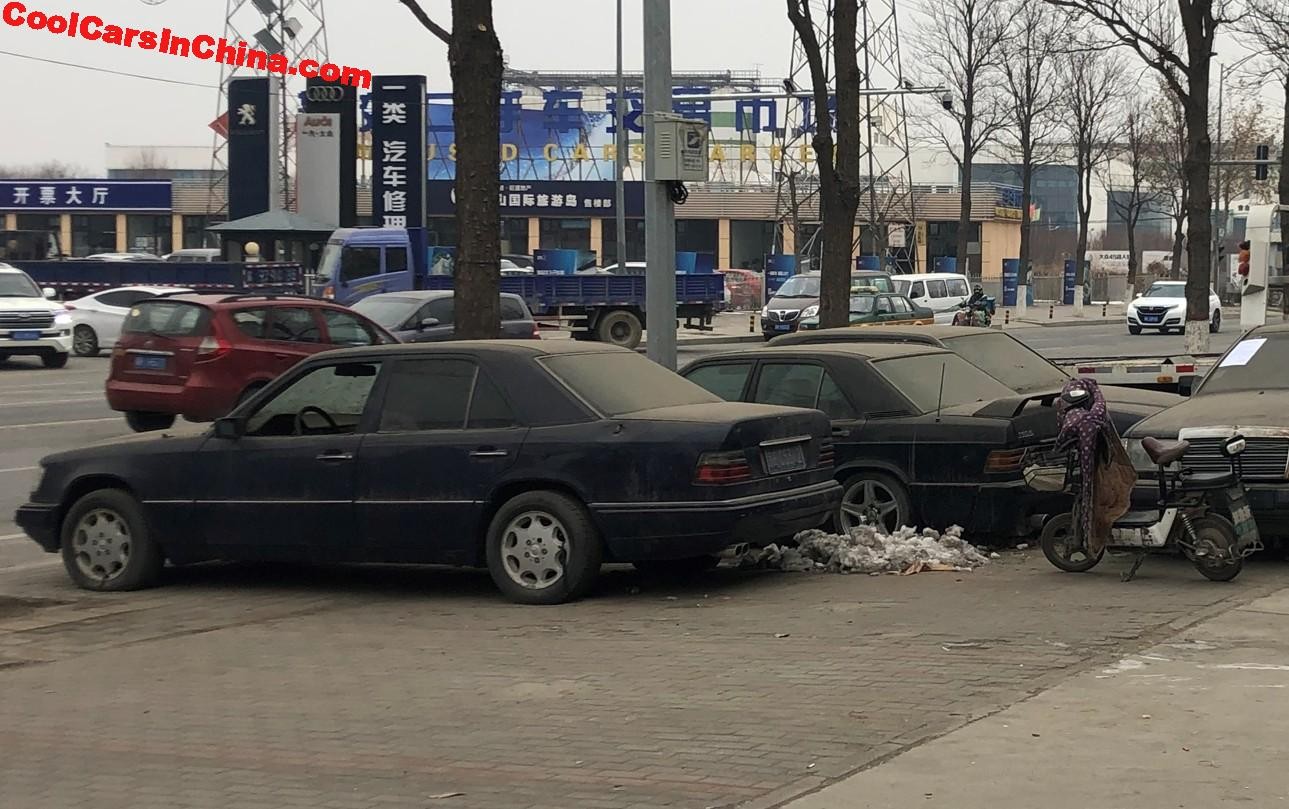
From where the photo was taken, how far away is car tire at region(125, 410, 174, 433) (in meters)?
19.4

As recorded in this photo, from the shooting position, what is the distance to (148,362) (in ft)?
62.5

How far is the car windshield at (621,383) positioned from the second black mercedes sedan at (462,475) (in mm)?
15

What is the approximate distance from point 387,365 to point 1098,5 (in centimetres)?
1800

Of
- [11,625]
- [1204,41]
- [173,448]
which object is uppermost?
[1204,41]

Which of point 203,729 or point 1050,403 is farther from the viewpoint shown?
point 1050,403

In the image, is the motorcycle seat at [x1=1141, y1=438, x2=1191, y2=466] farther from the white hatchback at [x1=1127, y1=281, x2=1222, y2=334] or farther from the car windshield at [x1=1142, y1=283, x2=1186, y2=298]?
the car windshield at [x1=1142, y1=283, x2=1186, y2=298]

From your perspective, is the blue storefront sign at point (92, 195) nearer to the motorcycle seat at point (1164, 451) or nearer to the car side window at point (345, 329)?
the car side window at point (345, 329)

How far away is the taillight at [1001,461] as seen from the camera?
10891 millimetres

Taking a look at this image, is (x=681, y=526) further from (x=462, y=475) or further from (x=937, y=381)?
(x=937, y=381)

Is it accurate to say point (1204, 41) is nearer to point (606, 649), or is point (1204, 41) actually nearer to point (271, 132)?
point (606, 649)

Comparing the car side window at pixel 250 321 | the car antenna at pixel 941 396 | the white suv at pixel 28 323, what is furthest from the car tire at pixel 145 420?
the white suv at pixel 28 323

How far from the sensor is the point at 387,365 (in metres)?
10.2

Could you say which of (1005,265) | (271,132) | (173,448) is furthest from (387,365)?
(1005,265)

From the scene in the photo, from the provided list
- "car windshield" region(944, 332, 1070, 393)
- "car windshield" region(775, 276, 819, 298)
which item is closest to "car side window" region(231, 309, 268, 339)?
"car windshield" region(944, 332, 1070, 393)
